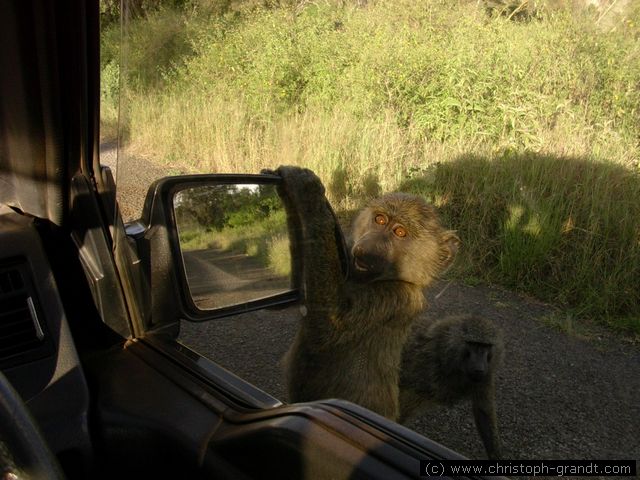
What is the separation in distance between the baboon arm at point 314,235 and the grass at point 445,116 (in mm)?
134

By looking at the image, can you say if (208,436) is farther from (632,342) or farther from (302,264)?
(632,342)

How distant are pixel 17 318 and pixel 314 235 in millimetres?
1162

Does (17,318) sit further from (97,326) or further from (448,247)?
(448,247)

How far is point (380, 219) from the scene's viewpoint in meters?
2.63

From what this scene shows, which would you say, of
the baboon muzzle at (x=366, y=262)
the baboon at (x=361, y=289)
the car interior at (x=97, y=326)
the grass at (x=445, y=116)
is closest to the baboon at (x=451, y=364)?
the baboon at (x=361, y=289)

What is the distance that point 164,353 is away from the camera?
138 cm

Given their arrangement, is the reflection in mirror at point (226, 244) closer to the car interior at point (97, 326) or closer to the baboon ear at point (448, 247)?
the car interior at point (97, 326)

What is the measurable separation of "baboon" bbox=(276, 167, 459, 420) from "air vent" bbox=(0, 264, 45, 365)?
0.94 meters

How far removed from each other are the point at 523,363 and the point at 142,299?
2200mm

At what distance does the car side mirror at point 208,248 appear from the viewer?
1.46 m

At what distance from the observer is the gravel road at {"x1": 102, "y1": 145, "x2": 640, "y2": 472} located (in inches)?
63.4

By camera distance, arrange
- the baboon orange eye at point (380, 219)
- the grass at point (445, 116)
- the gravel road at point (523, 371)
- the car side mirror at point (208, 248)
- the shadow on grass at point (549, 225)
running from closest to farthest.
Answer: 1. the car side mirror at point (208, 248)
2. the gravel road at point (523, 371)
3. the grass at point (445, 116)
4. the baboon orange eye at point (380, 219)
5. the shadow on grass at point (549, 225)

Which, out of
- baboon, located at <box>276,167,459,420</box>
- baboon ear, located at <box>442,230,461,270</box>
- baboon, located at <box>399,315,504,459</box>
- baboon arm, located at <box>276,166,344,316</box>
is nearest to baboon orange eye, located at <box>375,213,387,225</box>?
baboon, located at <box>276,167,459,420</box>

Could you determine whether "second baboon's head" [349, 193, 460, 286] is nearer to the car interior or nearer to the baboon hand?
the baboon hand
